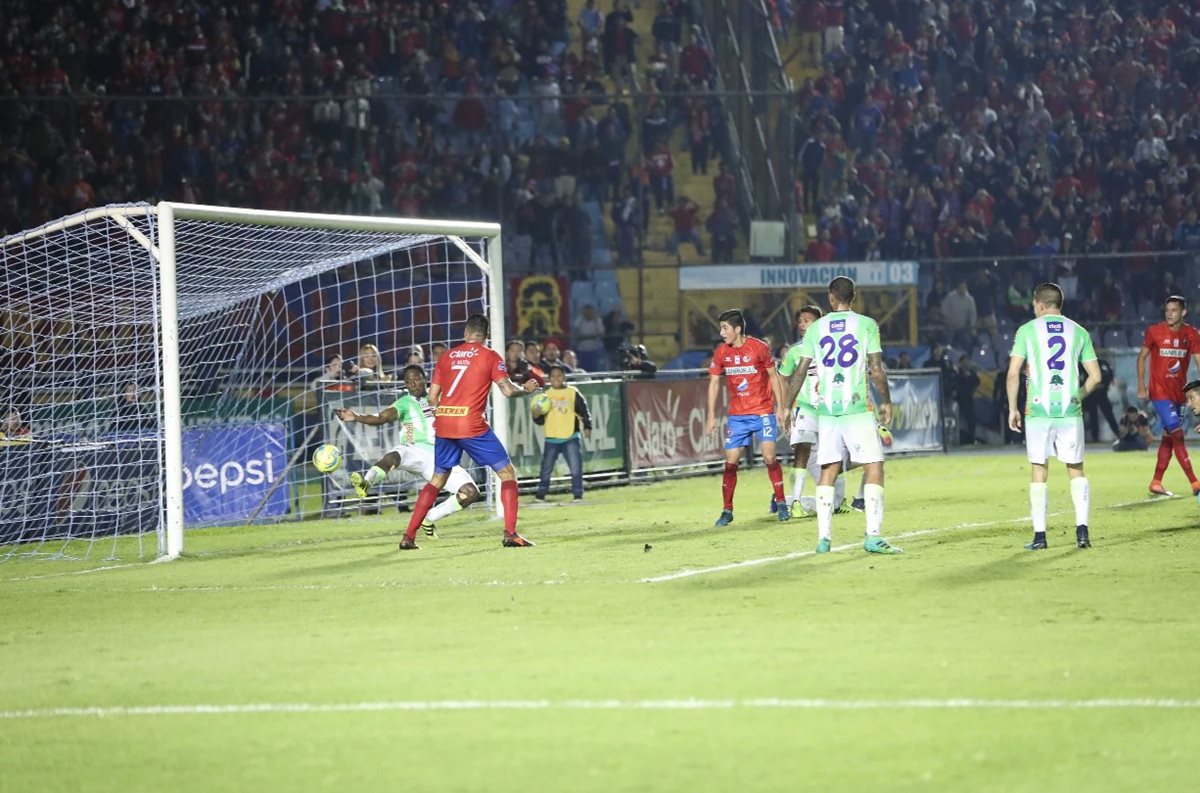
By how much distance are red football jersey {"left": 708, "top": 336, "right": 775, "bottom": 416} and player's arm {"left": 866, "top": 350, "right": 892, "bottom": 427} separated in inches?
172

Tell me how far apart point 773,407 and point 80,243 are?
24.6ft

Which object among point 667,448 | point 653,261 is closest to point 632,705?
point 667,448

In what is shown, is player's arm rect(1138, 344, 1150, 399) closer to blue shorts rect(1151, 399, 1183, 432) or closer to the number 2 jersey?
blue shorts rect(1151, 399, 1183, 432)

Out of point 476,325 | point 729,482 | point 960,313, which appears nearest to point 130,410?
point 476,325

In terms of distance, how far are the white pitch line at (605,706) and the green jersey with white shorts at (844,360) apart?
6.43m

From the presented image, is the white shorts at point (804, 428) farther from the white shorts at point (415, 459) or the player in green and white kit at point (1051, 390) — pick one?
the player in green and white kit at point (1051, 390)

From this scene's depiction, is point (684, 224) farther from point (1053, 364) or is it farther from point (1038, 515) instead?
point (1038, 515)

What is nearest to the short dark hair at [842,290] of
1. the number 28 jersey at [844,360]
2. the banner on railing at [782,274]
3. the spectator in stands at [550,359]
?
the number 28 jersey at [844,360]

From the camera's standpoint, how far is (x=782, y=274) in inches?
1180

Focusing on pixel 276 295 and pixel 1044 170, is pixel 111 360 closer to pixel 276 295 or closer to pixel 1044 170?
pixel 276 295

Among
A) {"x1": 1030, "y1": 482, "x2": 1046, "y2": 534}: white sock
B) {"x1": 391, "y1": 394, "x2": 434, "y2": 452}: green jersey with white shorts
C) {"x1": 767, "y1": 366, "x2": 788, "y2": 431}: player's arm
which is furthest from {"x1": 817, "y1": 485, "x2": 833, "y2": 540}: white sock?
{"x1": 391, "y1": 394, "x2": 434, "y2": 452}: green jersey with white shorts

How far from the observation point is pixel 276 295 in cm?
2453

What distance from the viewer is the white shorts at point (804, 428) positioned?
18.3 m

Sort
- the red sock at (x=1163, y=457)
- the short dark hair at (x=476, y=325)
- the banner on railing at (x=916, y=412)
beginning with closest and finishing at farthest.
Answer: the short dark hair at (x=476, y=325) < the red sock at (x=1163, y=457) < the banner on railing at (x=916, y=412)
